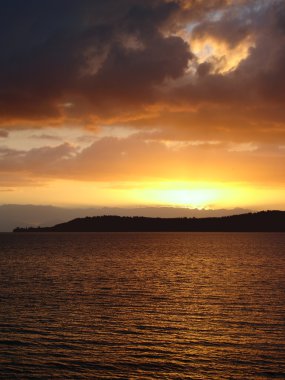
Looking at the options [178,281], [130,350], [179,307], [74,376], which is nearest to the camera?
[74,376]

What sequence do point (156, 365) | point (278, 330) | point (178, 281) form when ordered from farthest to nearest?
point (178, 281) < point (278, 330) < point (156, 365)

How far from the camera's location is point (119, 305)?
52625 mm

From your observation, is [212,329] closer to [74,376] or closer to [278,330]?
[278,330]

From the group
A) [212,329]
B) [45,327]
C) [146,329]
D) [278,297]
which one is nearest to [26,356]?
[45,327]

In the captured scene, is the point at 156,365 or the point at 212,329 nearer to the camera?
the point at 156,365

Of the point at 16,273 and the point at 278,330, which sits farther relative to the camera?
the point at 16,273

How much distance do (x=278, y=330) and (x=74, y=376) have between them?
1916cm

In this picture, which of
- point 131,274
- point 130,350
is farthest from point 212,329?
point 131,274

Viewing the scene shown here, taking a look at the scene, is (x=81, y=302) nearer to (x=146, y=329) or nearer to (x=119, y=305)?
(x=119, y=305)

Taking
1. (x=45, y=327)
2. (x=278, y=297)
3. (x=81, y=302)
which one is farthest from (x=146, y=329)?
(x=278, y=297)

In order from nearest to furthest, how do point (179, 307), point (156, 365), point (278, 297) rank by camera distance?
1. point (156, 365)
2. point (179, 307)
3. point (278, 297)

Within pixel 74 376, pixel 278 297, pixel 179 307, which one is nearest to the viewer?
pixel 74 376

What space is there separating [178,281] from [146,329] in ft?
129

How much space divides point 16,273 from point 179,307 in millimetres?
48299
